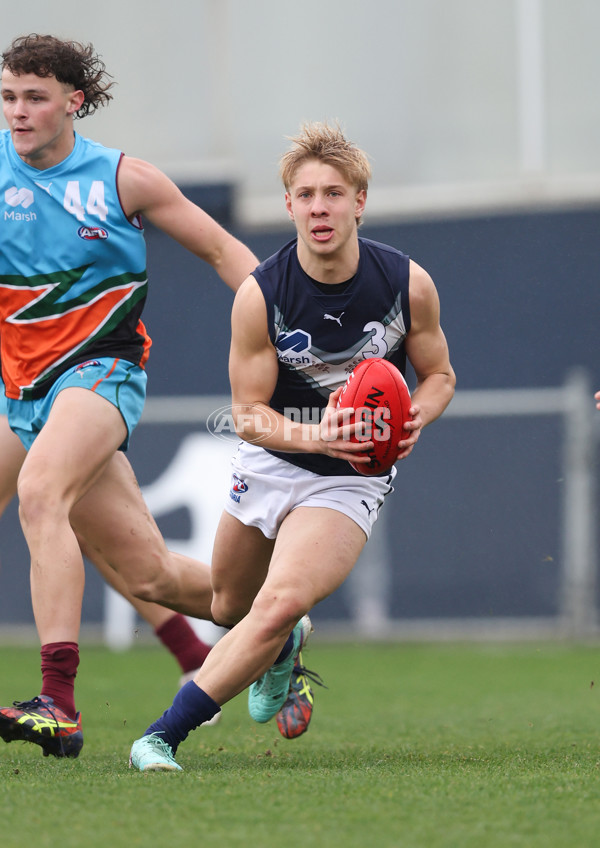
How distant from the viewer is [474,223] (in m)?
11.8

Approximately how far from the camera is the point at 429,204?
12102mm

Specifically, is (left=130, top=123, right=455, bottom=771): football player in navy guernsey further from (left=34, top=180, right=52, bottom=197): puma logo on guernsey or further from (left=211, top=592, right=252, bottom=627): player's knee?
(left=34, top=180, right=52, bottom=197): puma logo on guernsey

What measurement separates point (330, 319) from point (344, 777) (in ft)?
4.70

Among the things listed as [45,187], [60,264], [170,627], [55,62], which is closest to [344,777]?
[170,627]

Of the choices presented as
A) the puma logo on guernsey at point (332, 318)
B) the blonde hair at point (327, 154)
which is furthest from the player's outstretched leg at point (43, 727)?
the blonde hair at point (327, 154)

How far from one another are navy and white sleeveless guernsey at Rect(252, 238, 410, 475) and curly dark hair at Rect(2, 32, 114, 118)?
108 centimetres

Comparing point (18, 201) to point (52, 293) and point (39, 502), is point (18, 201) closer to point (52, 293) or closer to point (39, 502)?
point (52, 293)

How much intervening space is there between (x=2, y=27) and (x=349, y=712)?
1004cm

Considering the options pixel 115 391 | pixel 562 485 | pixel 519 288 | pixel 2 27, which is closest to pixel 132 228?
pixel 115 391

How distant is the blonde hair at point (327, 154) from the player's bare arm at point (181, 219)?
0.59m

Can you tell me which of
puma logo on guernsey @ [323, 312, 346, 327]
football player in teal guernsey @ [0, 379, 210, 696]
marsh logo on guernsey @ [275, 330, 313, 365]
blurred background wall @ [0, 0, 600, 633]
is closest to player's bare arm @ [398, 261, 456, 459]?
puma logo on guernsey @ [323, 312, 346, 327]

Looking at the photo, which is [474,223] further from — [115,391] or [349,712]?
[115,391]

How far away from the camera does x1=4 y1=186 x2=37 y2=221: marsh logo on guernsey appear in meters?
4.64

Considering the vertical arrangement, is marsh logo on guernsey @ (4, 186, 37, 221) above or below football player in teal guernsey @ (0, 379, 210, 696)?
above
